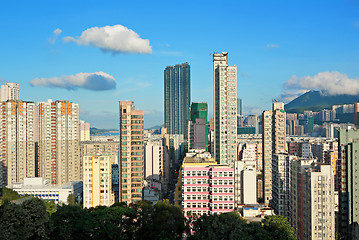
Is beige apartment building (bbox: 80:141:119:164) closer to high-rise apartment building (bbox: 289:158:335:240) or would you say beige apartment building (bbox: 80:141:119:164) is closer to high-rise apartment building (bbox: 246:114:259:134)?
high-rise apartment building (bbox: 289:158:335:240)

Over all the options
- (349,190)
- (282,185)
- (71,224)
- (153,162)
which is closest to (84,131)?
(153,162)

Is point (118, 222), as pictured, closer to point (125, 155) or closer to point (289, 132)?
point (125, 155)

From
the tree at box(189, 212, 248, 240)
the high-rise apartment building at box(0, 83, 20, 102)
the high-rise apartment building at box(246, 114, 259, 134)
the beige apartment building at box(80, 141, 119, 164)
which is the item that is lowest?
the tree at box(189, 212, 248, 240)

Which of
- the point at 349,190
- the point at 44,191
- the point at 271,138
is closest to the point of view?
the point at 349,190

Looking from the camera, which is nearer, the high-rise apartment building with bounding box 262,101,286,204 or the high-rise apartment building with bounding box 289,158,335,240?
the high-rise apartment building with bounding box 289,158,335,240

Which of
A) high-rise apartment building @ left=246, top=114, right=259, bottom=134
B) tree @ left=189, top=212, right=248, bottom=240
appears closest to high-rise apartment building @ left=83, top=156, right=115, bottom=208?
tree @ left=189, top=212, right=248, bottom=240

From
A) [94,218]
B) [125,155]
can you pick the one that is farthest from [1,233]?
[125,155]

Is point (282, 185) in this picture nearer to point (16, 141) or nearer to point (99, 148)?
point (16, 141)
